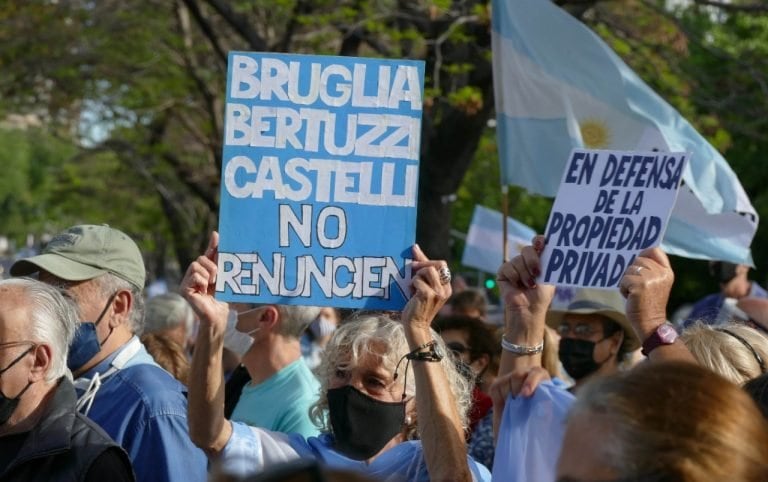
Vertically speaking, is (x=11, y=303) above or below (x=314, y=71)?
below

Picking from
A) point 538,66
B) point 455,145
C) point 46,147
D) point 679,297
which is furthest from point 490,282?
point 46,147

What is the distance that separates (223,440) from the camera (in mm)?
3541

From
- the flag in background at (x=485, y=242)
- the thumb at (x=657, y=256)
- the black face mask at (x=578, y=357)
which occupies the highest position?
the thumb at (x=657, y=256)

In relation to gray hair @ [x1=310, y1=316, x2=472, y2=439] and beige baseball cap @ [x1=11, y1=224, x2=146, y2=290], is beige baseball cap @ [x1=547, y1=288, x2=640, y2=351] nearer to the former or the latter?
gray hair @ [x1=310, y1=316, x2=472, y2=439]

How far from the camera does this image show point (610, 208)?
410 cm

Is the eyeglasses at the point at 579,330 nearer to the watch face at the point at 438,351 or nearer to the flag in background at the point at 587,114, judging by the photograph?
the flag in background at the point at 587,114

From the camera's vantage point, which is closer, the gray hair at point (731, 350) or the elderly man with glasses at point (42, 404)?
the elderly man with glasses at point (42, 404)

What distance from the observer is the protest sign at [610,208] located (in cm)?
396

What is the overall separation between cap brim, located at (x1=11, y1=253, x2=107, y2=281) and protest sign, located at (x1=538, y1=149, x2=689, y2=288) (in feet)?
5.35

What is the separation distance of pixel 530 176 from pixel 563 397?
2741 millimetres

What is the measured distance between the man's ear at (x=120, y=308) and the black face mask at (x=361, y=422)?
0.98 meters

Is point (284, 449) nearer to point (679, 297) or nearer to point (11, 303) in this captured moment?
point (11, 303)

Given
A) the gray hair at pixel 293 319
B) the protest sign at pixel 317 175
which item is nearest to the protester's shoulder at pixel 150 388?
the protest sign at pixel 317 175

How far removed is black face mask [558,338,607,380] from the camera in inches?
245
